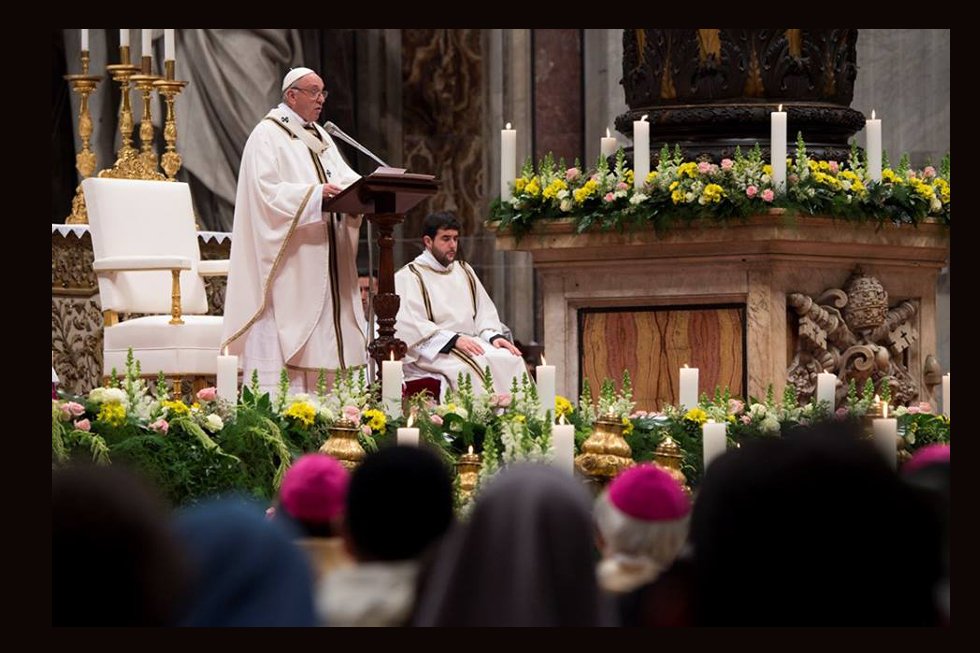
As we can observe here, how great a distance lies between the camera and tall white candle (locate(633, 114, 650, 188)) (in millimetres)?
7633

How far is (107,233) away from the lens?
9539 millimetres

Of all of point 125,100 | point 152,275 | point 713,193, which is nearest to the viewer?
point 713,193

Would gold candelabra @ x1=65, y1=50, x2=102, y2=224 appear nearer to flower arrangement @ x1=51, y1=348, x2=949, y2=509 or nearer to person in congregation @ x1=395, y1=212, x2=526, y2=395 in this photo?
person in congregation @ x1=395, y1=212, x2=526, y2=395

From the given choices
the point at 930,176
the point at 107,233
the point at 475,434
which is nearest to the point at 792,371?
the point at 930,176

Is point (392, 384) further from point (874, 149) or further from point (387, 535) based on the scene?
point (387, 535)

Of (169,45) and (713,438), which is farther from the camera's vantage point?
(169,45)

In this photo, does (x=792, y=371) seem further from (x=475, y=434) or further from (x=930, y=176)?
(x=475, y=434)

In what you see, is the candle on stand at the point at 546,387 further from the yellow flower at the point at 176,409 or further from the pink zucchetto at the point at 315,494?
the pink zucchetto at the point at 315,494

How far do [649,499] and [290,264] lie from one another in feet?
18.6

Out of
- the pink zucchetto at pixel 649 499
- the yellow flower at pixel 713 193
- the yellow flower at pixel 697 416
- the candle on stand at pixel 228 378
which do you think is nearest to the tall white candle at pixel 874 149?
the yellow flower at pixel 713 193

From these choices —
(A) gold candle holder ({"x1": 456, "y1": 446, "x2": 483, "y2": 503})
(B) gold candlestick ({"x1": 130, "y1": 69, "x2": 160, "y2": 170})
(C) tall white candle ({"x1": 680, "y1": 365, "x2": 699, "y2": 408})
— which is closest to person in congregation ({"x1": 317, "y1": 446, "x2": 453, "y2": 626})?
(A) gold candle holder ({"x1": 456, "y1": 446, "x2": 483, "y2": 503})

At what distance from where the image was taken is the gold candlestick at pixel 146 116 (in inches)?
436

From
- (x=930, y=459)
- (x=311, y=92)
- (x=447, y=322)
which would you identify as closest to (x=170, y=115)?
(x=447, y=322)

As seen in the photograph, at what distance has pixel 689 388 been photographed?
658 cm
